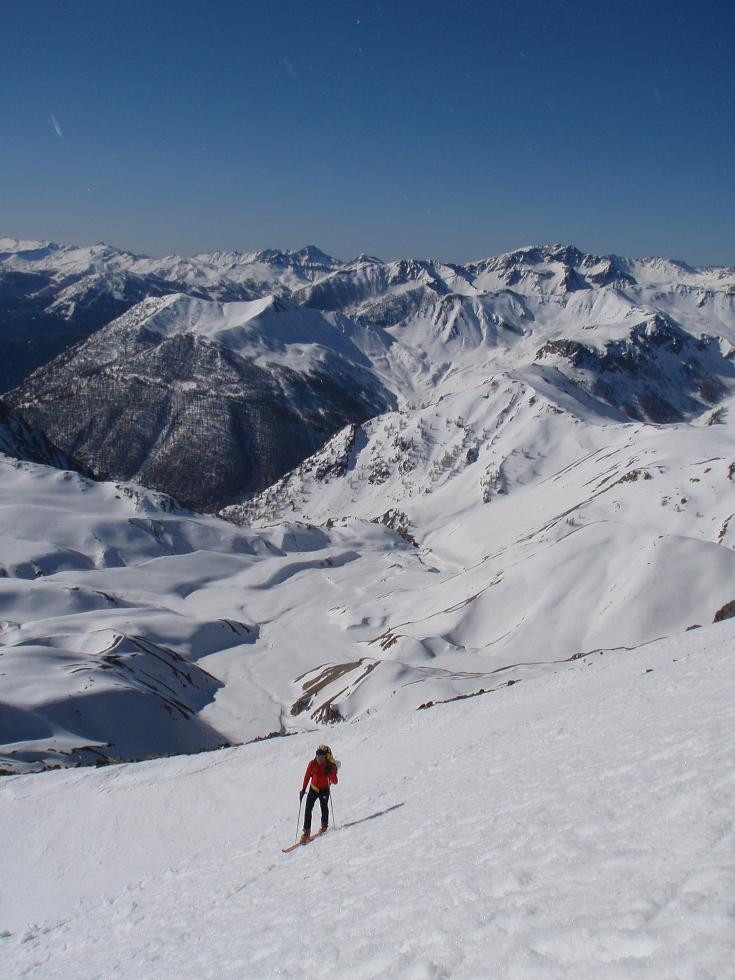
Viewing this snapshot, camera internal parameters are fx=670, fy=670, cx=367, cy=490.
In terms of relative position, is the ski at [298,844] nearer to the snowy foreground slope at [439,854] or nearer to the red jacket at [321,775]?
the snowy foreground slope at [439,854]

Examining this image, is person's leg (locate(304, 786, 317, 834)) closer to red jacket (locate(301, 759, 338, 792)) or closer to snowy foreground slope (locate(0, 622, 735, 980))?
red jacket (locate(301, 759, 338, 792))

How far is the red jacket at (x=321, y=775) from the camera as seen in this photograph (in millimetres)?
14469

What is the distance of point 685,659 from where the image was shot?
67.6ft

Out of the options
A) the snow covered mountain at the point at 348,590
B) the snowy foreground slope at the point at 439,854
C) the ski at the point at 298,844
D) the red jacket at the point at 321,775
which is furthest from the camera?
the snow covered mountain at the point at 348,590

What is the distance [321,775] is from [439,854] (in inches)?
208

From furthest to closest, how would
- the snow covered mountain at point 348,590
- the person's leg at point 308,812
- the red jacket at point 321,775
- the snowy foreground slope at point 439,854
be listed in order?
the snow covered mountain at point 348,590, the red jacket at point 321,775, the person's leg at point 308,812, the snowy foreground slope at point 439,854

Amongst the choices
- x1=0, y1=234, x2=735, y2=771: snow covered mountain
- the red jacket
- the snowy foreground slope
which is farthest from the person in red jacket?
x1=0, y1=234, x2=735, y2=771: snow covered mountain

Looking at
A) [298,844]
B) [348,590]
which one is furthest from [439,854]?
[348,590]

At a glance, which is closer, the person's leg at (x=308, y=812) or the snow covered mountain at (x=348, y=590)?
the person's leg at (x=308, y=812)

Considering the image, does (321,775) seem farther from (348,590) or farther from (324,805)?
(348,590)

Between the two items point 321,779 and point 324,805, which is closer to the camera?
point 321,779

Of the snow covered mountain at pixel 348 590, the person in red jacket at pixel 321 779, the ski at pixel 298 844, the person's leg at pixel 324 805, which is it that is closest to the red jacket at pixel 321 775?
the person in red jacket at pixel 321 779

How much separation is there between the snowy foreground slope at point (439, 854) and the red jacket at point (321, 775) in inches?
40.2

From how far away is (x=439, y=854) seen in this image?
9.75m
